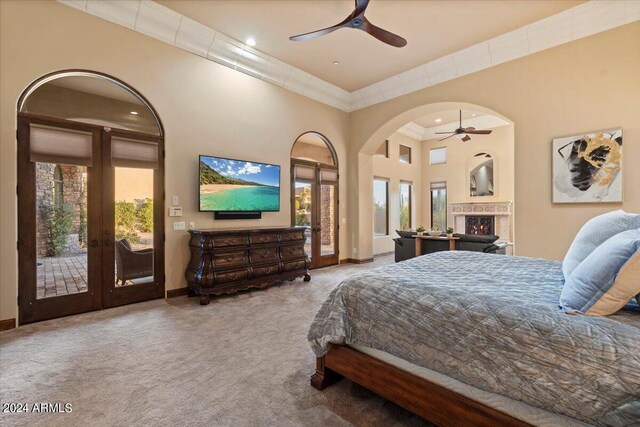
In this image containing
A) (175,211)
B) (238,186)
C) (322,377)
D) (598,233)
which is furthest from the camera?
(238,186)

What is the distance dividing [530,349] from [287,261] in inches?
153

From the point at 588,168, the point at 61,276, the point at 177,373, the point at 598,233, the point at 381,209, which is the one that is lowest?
the point at 177,373

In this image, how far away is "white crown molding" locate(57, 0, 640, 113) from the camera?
3707 millimetres

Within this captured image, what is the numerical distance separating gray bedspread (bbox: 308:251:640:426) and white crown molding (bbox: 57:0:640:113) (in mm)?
3960

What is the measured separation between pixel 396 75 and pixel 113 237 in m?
5.58

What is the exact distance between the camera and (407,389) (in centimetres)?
160

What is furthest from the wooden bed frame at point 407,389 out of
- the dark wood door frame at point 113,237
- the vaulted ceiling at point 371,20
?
the vaulted ceiling at point 371,20

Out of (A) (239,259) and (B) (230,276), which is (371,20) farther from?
(B) (230,276)

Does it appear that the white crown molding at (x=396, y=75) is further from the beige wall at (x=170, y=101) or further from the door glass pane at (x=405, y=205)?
the door glass pane at (x=405, y=205)

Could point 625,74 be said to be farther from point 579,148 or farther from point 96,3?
point 96,3

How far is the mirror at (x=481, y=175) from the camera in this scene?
8.96 m

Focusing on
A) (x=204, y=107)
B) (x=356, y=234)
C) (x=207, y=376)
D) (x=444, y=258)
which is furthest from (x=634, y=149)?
(x=204, y=107)

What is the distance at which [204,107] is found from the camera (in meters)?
4.55

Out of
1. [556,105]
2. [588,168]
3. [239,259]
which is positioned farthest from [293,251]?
[556,105]
